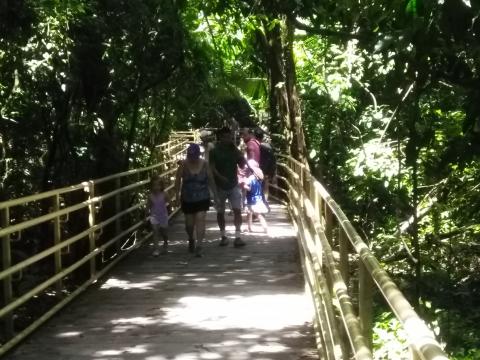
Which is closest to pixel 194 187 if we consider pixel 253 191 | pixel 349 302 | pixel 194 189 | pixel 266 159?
pixel 194 189

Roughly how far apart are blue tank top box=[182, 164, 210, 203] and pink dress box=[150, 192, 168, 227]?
0.34 metres

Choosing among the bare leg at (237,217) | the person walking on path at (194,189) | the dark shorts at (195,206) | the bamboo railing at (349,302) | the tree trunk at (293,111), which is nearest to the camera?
the bamboo railing at (349,302)

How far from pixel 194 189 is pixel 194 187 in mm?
26

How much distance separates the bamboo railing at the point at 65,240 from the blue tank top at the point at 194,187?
0.73 metres

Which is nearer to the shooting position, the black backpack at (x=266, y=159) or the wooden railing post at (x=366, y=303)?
Answer: the wooden railing post at (x=366, y=303)

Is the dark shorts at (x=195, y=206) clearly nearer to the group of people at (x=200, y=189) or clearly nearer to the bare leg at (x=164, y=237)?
the group of people at (x=200, y=189)

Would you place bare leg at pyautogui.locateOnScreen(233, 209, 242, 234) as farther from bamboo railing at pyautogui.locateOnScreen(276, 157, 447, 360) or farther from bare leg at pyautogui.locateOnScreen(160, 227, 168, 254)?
bamboo railing at pyautogui.locateOnScreen(276, 157, 447, 360)

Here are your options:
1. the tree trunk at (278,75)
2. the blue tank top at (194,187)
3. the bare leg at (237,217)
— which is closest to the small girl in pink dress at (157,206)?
the blue tank top at (194,187)

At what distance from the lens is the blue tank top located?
31.8ft

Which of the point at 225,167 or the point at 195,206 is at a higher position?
the point at 225,167

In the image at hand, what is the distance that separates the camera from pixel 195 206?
9789 mm

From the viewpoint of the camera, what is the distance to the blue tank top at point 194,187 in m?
9.70


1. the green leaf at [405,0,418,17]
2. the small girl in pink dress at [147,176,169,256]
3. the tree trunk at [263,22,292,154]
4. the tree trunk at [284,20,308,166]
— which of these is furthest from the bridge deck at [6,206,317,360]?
the tree trunk at [263,22,292,154]

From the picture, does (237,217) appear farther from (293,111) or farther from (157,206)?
(293,111)
